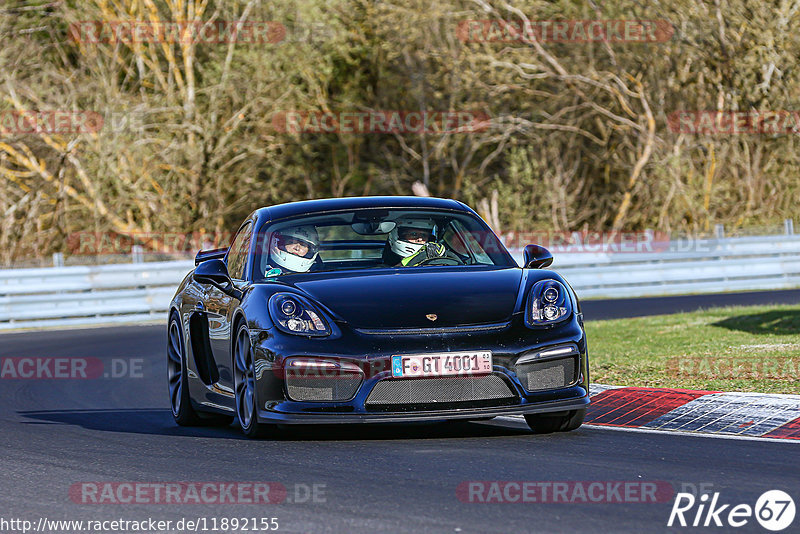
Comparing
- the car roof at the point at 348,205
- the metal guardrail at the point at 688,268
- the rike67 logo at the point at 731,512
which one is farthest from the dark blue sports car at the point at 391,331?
the metal guardrail at the point at 688,268

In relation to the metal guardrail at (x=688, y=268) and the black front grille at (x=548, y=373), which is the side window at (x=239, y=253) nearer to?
the black front grille at (x=548, y=373)

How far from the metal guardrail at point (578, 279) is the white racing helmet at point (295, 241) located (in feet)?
45.8

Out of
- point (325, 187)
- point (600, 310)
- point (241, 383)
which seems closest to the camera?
point (241, 383)

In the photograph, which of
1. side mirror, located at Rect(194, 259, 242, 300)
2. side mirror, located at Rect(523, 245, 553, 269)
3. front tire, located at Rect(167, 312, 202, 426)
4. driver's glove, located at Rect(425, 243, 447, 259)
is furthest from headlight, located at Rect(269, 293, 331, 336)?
front tire, located at Rect(167, 312, 202, 426)

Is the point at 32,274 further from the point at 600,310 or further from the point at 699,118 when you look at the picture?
the point at 699,118

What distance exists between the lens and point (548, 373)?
7.42 metres

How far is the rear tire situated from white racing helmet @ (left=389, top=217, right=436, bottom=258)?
132 centimetres

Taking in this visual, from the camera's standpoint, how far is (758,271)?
25.3 metres

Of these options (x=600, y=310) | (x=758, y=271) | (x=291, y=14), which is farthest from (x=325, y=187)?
(x=600, y=310)

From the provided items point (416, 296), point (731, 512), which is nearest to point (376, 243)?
point (416, 296)

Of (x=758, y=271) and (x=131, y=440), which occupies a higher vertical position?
(x=131, y=440)

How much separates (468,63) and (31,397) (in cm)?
2225

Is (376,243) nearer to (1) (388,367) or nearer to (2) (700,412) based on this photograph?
(1) (388,367)

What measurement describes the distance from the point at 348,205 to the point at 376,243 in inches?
15.4
